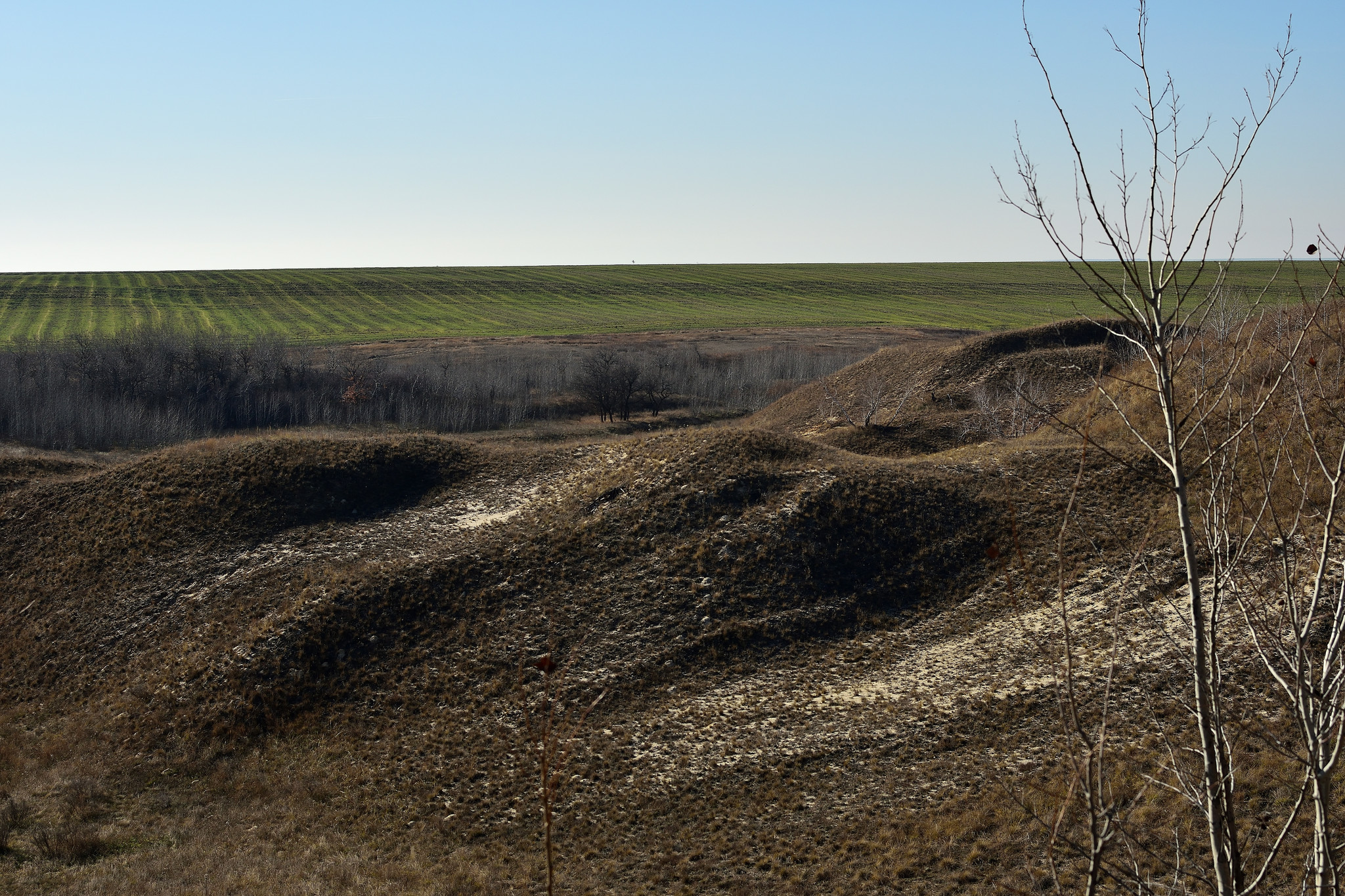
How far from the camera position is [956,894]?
12.0 meters

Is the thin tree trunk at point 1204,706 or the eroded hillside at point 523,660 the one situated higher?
the thin tree trunk at point 1204,706

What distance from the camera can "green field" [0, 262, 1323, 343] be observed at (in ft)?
327

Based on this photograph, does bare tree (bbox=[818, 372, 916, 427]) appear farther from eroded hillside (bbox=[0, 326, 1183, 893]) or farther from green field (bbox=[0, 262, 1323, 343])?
green field (bbox=[0, 262, 1323, 343])

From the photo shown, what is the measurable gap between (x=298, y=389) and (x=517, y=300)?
64145mm

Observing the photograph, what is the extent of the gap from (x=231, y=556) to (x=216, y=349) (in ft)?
158

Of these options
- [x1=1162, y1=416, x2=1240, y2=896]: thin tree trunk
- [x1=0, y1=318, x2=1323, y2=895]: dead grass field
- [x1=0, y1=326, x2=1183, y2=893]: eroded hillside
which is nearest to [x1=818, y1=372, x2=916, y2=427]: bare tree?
[x1=0, y1=318, x2=1323, y2=895]: dead grass field

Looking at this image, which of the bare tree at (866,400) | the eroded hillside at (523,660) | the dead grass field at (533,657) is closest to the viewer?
the dead grass field at (533,657)

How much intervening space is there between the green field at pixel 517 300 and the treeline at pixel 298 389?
1698 centimetres

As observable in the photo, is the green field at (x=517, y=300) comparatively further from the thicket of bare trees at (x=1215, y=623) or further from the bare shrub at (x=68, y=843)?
the bare shrub at (x=68, y=843)

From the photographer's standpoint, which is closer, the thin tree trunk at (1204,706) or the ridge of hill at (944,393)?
the thin tree trunk at (1204,706)

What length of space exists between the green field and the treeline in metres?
17.0

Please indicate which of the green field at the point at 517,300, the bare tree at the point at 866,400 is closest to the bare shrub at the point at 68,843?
the bare tree at the point at 866,400

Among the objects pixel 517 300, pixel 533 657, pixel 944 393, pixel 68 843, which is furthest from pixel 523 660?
pixel 517 300

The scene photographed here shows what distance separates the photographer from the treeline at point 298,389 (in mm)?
55781
